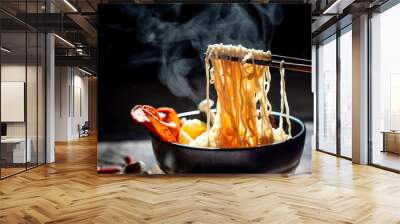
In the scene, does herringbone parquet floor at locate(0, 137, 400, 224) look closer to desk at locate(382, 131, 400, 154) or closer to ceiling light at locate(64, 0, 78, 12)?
desk at locate(382, 131, 400, 154)

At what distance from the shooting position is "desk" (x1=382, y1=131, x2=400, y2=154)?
670cm

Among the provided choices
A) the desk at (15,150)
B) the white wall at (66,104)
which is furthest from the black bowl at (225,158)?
the white wall at (66,104)

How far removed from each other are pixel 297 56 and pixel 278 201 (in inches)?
109

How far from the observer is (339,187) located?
210 inches

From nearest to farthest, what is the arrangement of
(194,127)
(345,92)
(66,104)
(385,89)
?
(194,127), (385,89), (345,92), (66,104)

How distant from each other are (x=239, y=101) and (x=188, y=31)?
1407 mm

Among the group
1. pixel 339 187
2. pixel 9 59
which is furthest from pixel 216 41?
pixel 9 59

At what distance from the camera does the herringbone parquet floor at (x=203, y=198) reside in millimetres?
3848

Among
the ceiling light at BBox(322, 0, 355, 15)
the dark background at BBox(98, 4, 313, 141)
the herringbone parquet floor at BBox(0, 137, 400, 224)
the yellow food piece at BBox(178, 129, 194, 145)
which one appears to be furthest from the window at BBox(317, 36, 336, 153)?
the yellow food piece at BBox(178, 129, 194, 145)

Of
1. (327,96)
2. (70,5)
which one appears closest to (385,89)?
(327,96)

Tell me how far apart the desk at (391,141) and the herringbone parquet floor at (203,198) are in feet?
1.87

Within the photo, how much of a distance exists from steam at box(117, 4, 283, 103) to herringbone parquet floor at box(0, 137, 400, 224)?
1679mm

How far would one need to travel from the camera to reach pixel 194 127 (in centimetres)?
625

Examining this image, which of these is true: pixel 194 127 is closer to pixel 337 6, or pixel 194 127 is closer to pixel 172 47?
pixel 172 47
